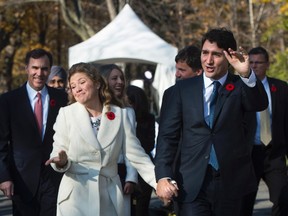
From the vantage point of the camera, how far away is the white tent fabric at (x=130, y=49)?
62.1ft

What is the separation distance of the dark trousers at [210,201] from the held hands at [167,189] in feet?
0.65

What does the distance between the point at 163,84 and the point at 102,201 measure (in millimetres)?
13201

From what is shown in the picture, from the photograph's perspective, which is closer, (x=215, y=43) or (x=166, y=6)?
(x=215, y=43)

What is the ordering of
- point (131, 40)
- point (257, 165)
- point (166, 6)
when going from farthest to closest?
point (166, 6), point (131, 40), point (257, 165)

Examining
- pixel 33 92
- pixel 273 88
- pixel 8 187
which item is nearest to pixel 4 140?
pixel 8 187

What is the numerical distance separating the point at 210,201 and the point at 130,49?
12772 millimetres

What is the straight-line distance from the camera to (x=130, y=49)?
63.1ft

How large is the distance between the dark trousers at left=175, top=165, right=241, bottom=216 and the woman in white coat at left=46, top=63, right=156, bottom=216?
569mm

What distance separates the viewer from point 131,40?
19.5 meters

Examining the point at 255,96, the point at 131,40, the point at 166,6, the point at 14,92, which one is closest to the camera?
the point at 255,96

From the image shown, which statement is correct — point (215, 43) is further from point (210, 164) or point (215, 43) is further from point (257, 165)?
point (257, 165)

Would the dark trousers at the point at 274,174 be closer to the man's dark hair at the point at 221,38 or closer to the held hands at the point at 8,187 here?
the held hands at the point at 8,187

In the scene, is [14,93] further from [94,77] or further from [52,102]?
[94,77]

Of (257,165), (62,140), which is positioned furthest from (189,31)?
(62,140)
